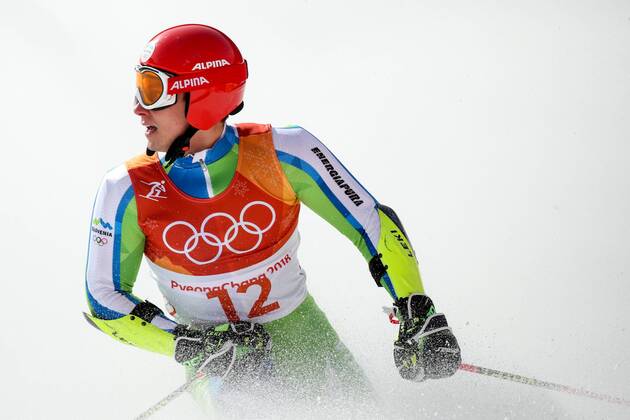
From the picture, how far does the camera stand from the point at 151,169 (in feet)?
15.6

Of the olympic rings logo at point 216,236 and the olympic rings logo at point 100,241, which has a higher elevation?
the olympic rings logo at point 100,241

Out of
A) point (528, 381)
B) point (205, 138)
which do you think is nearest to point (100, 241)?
point (205, 138)

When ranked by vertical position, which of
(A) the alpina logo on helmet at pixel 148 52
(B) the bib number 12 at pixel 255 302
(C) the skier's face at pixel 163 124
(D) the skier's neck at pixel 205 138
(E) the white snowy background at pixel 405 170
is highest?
(A) the alpina logo on helmet at pixel 148 52

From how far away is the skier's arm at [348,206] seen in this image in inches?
190

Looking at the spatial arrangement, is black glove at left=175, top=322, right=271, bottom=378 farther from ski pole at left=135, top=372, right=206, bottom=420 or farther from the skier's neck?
the skier's neck

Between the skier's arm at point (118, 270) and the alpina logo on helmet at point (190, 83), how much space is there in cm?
60

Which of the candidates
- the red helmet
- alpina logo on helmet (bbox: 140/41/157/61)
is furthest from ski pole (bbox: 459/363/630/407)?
alpina logo on helmet (bbox: 140/41/157/61)

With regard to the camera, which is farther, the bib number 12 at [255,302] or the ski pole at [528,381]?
the bib number 12 at [255,302]

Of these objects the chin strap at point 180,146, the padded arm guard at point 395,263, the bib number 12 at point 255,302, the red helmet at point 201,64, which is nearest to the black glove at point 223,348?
the bib number 12 at point 255,302

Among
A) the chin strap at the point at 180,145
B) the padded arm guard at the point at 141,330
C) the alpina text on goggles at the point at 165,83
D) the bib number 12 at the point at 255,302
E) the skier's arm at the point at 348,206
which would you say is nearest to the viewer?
the alpina text on goggles at the point at 165,83

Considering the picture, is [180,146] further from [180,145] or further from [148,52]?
[148,52]

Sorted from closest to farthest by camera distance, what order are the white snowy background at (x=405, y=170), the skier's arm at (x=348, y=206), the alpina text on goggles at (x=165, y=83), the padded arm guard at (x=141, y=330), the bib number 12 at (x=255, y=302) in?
the alpina text on goggles at (x=165, y=83), the padded arm guard at (x=141, y=330), the skier's arm at (x=348, y=206), the bib number 12 at (x=255, y=302), the white snowy background at (x=405, y=170)

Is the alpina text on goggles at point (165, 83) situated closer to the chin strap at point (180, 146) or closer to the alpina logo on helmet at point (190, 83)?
the alpina logo on helmet at point (190, 83)

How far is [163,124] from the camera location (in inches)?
181
